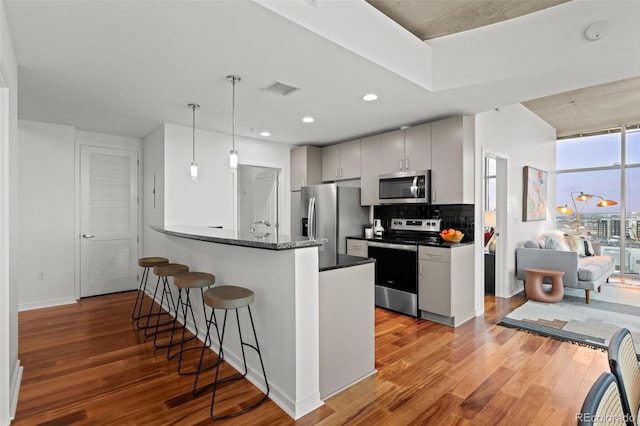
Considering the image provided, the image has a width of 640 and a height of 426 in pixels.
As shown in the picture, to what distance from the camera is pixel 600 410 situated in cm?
78

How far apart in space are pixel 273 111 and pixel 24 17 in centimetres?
221

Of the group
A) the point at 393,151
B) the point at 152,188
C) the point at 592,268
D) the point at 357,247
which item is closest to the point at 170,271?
the point at 152,188


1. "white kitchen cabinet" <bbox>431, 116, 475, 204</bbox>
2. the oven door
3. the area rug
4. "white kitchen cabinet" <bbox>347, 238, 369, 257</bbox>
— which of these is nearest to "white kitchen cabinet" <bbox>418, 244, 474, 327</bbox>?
the oven door

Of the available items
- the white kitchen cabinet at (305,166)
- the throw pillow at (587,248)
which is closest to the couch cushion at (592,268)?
the throw pillow at (587,248)

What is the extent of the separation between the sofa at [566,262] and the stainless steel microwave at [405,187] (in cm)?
207

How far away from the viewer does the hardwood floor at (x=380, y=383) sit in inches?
80.0

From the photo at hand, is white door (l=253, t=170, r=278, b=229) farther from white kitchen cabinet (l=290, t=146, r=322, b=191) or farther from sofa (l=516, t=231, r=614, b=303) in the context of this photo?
sofa (l=516, t=231, r=614, b=303)

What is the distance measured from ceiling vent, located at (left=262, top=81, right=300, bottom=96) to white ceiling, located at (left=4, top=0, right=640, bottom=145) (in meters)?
0.08

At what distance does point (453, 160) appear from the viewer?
3875 mm

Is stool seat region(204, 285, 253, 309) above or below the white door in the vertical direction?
below

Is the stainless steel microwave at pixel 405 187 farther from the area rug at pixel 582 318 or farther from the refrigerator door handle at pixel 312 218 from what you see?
the area rug at pixel 582 318

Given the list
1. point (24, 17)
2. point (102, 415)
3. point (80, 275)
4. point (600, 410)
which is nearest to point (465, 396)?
point (600, 410)

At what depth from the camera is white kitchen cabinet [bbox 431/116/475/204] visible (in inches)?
150

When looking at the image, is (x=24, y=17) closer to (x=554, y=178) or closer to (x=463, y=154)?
(x=463, y=154)
